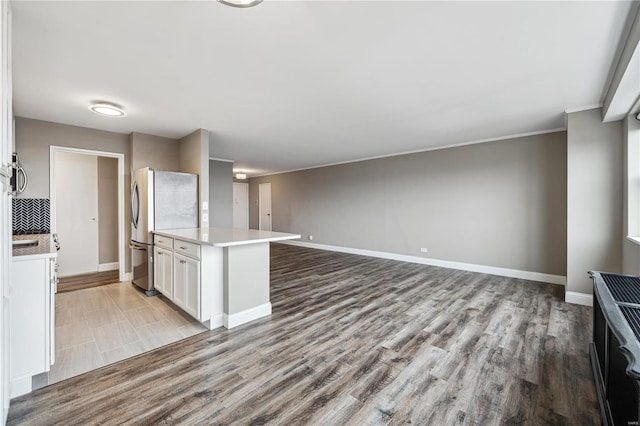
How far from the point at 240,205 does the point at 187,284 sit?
724cm

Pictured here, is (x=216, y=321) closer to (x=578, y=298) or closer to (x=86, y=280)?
(x=86, y=280)

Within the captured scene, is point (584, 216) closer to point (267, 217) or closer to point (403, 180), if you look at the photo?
point (403, 180)

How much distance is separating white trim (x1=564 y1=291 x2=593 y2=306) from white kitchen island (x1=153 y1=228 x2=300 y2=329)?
3.57 meters

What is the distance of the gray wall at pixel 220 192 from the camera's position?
6758 mm

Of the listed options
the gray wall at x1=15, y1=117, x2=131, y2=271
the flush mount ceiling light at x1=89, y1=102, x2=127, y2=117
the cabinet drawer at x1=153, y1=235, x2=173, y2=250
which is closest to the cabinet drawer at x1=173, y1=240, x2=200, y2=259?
the cabinet drawer at x1=153, y1=235, x2=173, y2=250

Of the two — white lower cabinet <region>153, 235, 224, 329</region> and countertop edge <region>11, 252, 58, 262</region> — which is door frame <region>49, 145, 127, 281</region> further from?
countertop edge <region>11, 252, 58, 262</region>

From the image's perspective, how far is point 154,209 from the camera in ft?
12.0

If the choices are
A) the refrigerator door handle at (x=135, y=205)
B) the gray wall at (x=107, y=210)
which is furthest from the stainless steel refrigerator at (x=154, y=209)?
the gray wall at (x=107, y=210)

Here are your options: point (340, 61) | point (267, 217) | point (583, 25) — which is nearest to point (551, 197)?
point (583, 25)

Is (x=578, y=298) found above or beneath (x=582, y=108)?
beneath

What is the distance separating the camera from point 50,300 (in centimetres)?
183

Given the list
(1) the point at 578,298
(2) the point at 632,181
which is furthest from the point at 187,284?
(2) the point at 632,181

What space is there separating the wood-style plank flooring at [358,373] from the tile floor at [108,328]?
175 mm

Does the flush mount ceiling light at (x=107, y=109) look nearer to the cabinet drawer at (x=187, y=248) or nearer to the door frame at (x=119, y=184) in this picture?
the door frame at (x=119, y=184)
